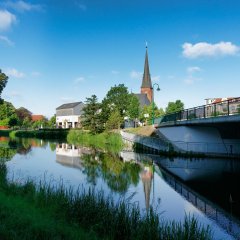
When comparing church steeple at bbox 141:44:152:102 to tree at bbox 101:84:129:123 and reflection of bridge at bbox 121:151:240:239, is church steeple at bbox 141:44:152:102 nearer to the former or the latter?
tree at bbox 101:84:129:123

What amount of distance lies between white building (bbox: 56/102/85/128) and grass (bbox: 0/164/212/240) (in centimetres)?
9786

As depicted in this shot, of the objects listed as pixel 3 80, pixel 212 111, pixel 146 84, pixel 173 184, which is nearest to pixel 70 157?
pixel 3 80

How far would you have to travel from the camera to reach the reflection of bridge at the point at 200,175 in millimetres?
12355

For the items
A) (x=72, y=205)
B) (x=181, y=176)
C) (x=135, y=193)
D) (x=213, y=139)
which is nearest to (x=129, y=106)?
(x=213, y=139)

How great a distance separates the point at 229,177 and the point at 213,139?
32.9 ft

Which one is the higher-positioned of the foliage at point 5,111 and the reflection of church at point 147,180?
the foliage at point 5,111

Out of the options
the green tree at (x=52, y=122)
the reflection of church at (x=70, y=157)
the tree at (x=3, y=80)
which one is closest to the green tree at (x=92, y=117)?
the reflection of church at (x=70, y=157)

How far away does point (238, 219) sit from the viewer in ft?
40.8

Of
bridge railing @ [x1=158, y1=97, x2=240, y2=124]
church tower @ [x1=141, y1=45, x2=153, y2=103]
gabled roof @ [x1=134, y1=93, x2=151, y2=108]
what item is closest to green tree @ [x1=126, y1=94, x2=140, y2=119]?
gabled roof @ [x1=134, y1=93, x2=151, y2=108]

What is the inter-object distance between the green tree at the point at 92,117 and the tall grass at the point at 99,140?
1.60 metres

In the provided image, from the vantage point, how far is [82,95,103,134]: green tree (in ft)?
204

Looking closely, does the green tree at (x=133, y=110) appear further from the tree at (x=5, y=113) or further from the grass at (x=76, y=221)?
the grass at (x=76, y=221)

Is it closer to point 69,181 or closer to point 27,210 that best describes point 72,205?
point 27,210

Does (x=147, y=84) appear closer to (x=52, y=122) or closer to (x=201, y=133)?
(x=52, y=122)
